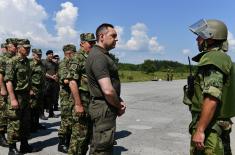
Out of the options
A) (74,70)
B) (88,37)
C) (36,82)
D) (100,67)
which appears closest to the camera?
(100,67)

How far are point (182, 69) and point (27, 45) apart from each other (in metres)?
81.8

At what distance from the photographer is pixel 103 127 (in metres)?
4.75

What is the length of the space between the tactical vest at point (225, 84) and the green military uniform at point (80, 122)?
254 centimetres

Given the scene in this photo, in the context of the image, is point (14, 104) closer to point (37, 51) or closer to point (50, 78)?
point (37, 51)

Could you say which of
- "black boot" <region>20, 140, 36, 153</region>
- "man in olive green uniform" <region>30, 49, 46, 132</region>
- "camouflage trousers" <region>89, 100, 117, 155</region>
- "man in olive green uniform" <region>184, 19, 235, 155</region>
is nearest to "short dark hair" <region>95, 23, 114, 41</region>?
"camouflage trousers" <region>89, 100, 117, 155</region>

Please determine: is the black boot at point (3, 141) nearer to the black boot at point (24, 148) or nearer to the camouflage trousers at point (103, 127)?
the black boot at point (24, 148)

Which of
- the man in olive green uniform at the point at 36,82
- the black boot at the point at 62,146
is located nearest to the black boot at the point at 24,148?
the black boot at the point at 62,146

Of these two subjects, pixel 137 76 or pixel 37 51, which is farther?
pixel 137 76

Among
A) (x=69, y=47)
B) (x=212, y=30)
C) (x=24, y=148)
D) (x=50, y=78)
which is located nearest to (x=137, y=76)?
(x=50, y=78)

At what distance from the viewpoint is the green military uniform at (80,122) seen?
20.4ft

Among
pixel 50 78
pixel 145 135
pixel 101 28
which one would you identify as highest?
pixel 101 28

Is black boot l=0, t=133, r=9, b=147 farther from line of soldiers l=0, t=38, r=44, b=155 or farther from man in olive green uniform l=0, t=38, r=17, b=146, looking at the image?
line of soldiers l=0, t=38, r=44, b=155

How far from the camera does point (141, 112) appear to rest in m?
13.8

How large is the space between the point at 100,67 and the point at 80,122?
1901 mm
